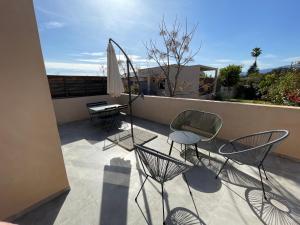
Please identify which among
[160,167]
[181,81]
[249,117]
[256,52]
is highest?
[256,52]

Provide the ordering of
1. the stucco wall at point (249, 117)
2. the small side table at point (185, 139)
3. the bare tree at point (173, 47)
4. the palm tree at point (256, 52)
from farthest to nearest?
the palm tree at point (256, 52), the bare tree at point (173, 47), the stucco wall at point (249, 117), the small side table at point (185, 139)

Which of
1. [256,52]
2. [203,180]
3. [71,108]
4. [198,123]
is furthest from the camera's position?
[256,52]

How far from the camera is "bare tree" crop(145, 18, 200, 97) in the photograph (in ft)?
26.3

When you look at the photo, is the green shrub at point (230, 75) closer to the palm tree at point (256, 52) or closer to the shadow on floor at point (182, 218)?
the shadow on floor at point (182, 218)

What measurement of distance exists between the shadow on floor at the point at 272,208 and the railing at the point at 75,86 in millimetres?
6157

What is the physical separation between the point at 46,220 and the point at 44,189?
0.42 meters

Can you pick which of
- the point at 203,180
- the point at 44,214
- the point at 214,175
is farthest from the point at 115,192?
the point at 214,175

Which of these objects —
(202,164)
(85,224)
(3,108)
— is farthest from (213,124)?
(3,108)

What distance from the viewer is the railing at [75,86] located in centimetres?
528

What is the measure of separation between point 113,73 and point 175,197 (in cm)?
316

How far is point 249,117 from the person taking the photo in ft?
10.7

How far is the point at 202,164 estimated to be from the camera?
2775mm

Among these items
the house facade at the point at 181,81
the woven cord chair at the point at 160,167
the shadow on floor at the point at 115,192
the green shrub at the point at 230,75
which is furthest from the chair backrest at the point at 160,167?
the green shrub at the point at 230,75

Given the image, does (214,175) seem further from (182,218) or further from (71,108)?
(71,108)
